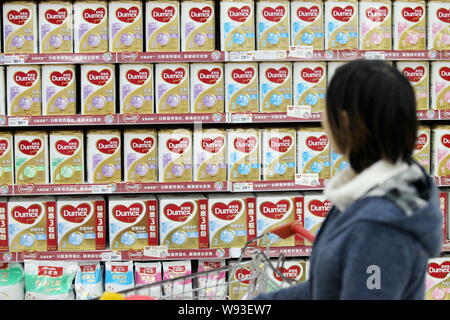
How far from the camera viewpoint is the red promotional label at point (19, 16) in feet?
8.94

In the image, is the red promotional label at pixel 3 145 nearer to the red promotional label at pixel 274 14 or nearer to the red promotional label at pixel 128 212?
the red promotional label at pixel 128 212

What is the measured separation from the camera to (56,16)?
2.73 meters

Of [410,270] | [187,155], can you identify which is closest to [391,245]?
[410,270]

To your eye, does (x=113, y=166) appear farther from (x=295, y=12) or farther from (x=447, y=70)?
(x=447, y=70)

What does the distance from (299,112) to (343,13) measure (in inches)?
20.4

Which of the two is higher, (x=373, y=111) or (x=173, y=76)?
(x=173, y=76)

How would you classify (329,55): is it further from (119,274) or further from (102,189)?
(119,274)

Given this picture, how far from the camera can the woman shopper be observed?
1003 millimetres

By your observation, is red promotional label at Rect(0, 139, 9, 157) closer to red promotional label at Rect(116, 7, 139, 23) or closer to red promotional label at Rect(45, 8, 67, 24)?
red promotional label at Rect(45, 8, 67, 24)

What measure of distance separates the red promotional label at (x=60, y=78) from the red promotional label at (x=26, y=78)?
0.08 m

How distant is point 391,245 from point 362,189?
0.12 metres

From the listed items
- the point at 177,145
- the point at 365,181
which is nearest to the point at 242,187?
the point at 177,145

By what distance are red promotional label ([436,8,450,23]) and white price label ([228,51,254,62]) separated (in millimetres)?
944

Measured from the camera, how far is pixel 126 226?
9.24 ft
